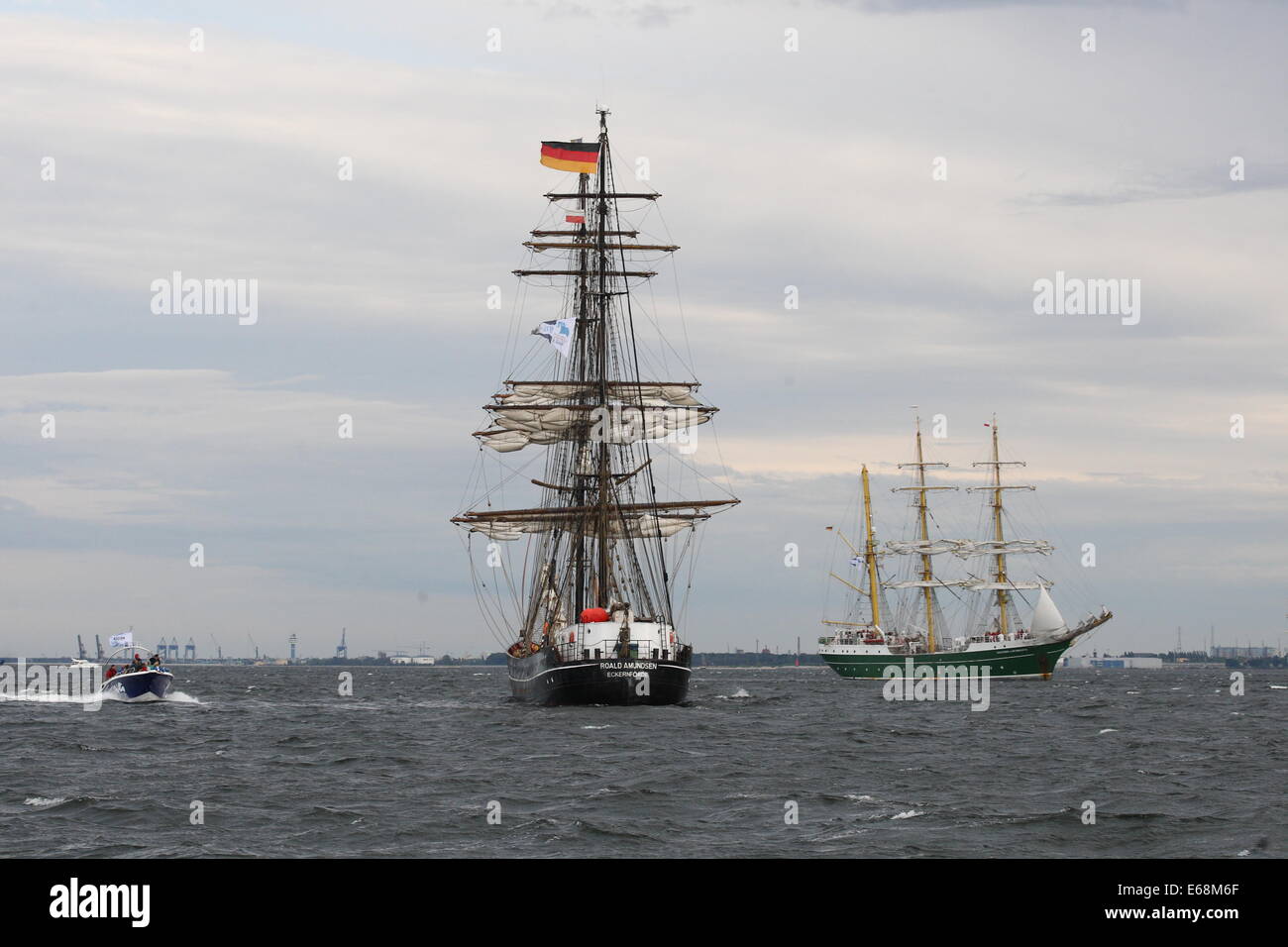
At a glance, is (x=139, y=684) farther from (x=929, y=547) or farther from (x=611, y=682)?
(x=929, y=547)

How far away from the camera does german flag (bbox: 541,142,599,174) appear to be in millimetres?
76125

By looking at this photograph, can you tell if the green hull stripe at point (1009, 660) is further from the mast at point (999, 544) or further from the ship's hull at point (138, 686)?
the ship's hull at point (138, 686)

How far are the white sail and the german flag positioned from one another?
90109 mm

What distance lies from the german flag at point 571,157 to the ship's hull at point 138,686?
34.6 metres

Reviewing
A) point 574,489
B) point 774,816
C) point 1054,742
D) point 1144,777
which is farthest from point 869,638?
point 774,816
